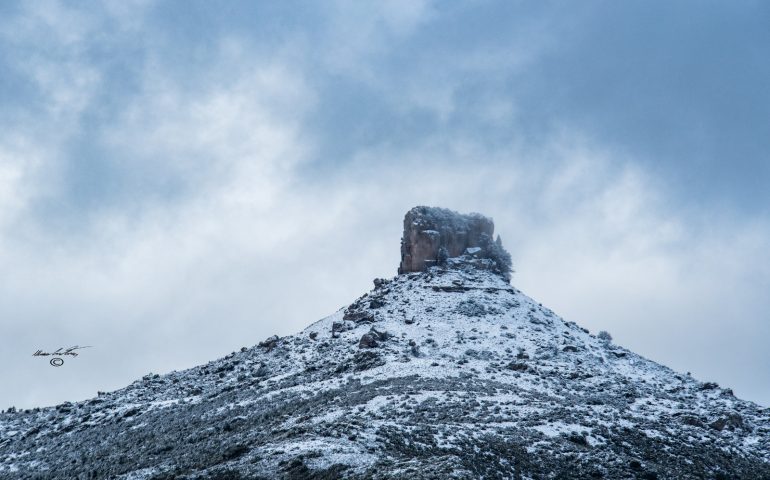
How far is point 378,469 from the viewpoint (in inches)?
1390

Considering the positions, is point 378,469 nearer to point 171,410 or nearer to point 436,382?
point 436,382

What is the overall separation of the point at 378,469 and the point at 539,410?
60.7 ft

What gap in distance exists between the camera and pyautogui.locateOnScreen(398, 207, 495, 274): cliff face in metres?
92.1

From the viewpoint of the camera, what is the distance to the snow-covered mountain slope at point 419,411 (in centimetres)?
3978

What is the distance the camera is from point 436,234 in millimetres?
91812

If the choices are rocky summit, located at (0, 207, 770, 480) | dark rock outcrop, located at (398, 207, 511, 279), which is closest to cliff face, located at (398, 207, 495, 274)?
dark rock outcrop, located at (398, 207, 511, 279)

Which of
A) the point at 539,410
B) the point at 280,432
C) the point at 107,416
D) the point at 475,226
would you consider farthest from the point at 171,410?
the point at 475,226

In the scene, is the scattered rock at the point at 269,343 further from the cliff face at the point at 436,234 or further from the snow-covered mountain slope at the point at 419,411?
the cliff face at the point at 436,234


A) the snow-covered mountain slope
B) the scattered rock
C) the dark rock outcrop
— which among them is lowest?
the snow-covered mountain slope

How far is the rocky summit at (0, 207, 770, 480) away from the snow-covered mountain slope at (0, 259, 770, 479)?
0.57 ft

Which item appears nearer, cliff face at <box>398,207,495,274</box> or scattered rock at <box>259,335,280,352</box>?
scattered rock at <box>259,335,280,352</box>

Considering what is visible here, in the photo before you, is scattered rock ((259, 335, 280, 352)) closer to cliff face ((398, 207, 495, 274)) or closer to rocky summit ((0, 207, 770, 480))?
rocky summit ((0, 207, 770, 480))

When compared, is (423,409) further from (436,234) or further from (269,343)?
(436,234)

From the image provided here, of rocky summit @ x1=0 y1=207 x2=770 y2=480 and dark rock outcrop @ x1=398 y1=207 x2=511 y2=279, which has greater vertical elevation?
dark rock outcrop @ x1=398 y1=207 x2=511 y2=279
